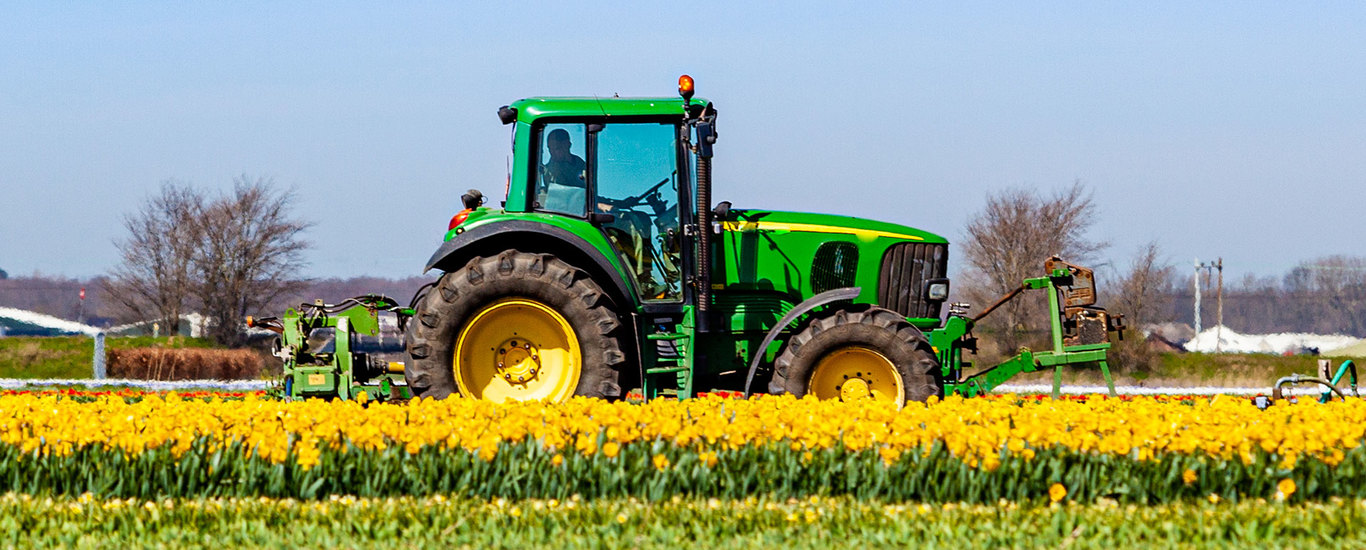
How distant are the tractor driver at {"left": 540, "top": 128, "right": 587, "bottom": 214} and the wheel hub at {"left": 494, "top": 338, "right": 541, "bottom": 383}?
1099 millimetres

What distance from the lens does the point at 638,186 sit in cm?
1133

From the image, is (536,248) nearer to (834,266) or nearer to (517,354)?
(517,354)

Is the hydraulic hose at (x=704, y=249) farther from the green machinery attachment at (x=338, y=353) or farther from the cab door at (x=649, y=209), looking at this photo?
the green machinery attachment at (x=338, y=353)

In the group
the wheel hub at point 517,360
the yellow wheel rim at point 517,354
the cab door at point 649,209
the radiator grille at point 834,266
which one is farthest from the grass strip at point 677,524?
the radiator grille at point 834,266

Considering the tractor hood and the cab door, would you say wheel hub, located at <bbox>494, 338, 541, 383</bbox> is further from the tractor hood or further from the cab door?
the tractor hood

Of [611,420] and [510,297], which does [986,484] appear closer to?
[611,420]

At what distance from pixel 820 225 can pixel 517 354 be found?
282cm

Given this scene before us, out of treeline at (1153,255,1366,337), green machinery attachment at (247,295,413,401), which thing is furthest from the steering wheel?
treeline at (1153,255,1366,337)

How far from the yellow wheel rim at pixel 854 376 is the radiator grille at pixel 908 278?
1.11 metres

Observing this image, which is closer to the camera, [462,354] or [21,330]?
[462,354]

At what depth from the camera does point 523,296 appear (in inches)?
430

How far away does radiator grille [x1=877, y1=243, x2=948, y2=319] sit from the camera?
12.3m

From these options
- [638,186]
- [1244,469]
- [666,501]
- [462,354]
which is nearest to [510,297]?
[462,354]

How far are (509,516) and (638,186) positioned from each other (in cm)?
432
